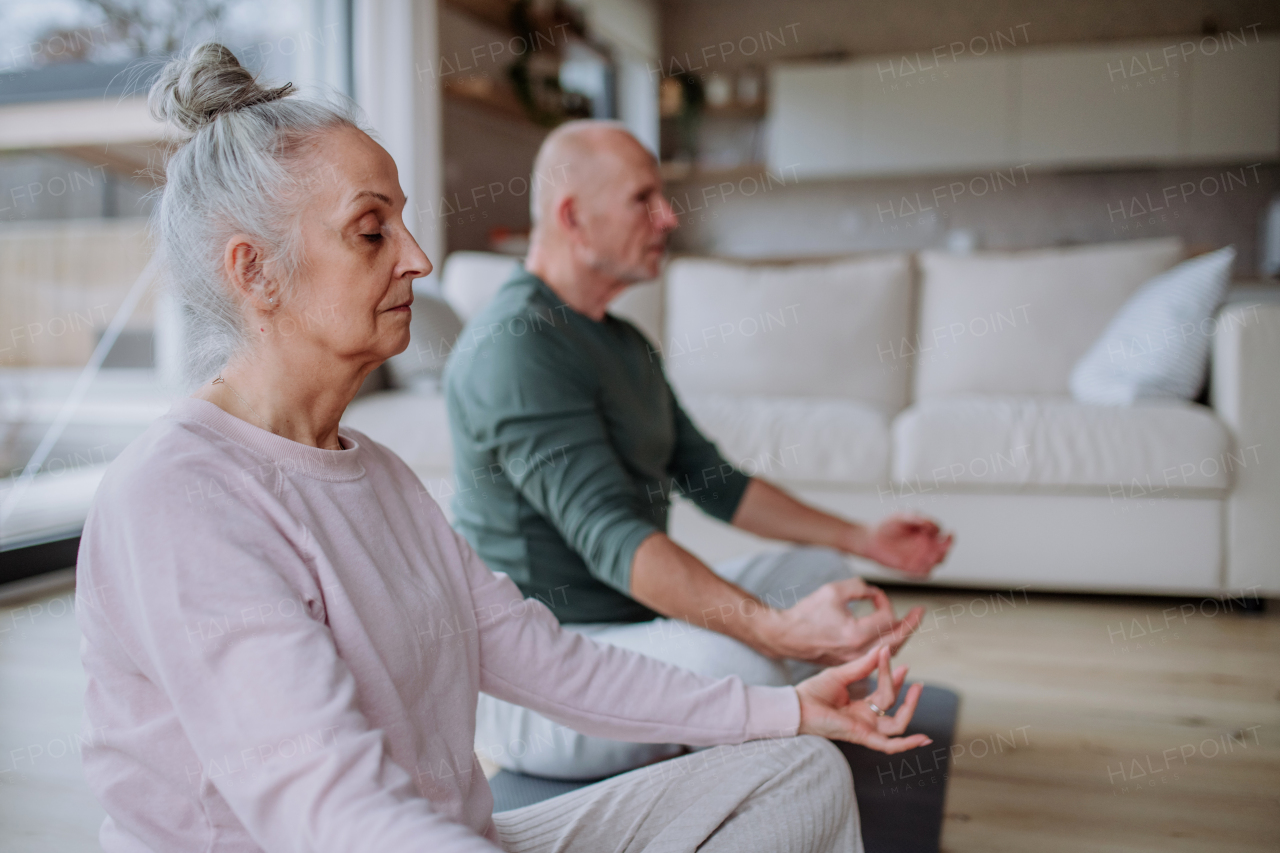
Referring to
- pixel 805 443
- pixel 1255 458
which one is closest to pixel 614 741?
pixel 805 443

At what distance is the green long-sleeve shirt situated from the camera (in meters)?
1.28

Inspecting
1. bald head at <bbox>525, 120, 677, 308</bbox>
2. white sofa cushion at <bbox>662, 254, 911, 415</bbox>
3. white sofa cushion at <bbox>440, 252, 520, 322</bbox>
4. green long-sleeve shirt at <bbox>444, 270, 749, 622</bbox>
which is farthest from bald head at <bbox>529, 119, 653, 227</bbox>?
white sofa cushion at <bbox>440, 252, 520, 322</bbox>

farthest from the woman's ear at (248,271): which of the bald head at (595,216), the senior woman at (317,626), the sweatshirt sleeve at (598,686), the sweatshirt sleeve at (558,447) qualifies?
the bald head at (595,216)

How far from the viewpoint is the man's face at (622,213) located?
1.53 meters

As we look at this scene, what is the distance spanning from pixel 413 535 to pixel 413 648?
107 millimetres

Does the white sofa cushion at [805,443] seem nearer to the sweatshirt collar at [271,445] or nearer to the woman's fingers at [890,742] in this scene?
the woman's fingers at [890,742]

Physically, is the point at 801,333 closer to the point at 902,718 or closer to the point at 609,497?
the point at 609,497

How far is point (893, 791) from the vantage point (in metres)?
1.45

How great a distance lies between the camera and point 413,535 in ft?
2.75

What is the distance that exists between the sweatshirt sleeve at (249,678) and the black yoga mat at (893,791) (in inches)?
29.8

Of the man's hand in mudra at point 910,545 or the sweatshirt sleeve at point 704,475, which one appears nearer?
the man's hand in mudra at point 910,545

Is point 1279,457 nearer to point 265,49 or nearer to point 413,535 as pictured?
point 413,535

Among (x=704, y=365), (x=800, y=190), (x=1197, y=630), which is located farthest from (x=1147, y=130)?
(x=1197, y=630)

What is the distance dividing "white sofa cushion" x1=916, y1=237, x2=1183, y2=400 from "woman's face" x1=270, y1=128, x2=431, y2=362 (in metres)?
2.66
